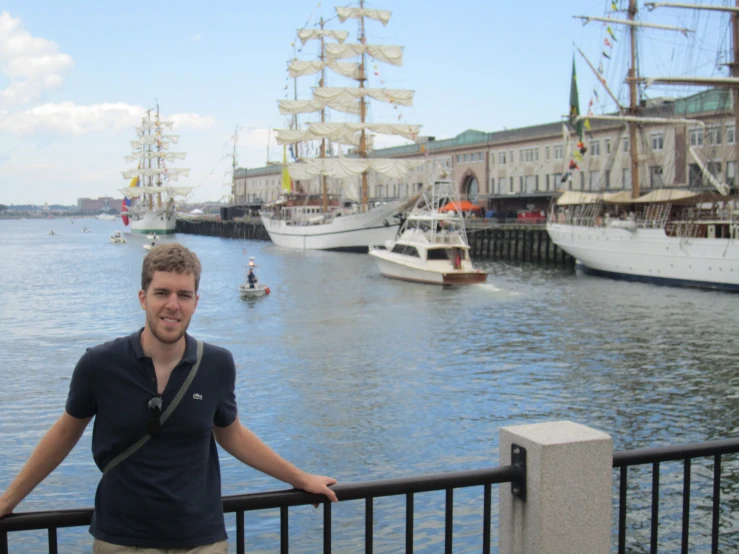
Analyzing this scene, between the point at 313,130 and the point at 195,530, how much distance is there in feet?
287

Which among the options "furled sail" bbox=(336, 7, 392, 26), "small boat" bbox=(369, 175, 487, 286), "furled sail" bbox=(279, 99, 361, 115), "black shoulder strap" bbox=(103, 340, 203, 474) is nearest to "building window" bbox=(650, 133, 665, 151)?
"small boat" bbox=(369, 175, 487, 286)

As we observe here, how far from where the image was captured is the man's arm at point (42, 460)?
3688 millimetres

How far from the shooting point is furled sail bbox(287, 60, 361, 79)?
9131 centimetres

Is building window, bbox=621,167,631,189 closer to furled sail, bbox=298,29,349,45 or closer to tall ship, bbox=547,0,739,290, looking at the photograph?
tall ship, bbox=547,0,739,290

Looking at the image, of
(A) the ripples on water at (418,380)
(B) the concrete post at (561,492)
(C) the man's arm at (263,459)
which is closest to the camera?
(C) the man's arm at (263,459)

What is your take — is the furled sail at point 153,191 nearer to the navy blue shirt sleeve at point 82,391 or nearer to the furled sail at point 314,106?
the furled sail at point 314,106

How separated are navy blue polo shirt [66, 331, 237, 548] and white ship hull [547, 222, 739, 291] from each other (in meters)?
43.2

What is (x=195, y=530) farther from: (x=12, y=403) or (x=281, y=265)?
(x=281, y=265)

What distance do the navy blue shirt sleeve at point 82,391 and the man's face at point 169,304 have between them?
0.31 m

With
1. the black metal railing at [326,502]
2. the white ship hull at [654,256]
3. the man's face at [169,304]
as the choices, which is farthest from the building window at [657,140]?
the man's face at [169,304]

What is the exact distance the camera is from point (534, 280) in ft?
163

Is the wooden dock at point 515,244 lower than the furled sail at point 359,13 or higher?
lower

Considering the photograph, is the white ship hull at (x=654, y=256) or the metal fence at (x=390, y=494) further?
the white ship hull at (x=654, y=256)

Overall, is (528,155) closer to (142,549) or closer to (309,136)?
(309,136)
